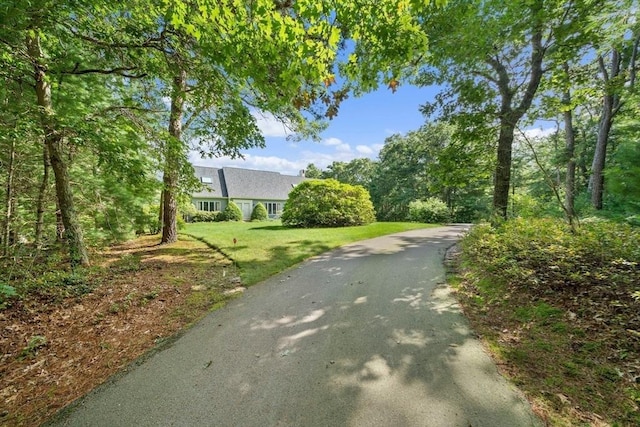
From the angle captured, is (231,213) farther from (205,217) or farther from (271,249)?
(271,249)

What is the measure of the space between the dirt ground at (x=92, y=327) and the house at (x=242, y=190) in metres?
21.2

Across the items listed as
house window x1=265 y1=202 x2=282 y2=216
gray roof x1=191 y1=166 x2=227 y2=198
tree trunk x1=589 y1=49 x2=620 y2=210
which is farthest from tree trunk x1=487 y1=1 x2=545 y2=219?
gray roof x1=191 y1=166 x2=227 y2=198

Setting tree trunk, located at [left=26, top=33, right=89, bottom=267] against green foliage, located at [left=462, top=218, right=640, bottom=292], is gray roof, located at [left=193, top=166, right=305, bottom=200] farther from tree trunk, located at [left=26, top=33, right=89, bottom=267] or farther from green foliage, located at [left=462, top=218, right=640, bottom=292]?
green foliage, located at [left=462, top=218, right=640, bottom=292]

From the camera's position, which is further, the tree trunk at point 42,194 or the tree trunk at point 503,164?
the tree trunk at point 503,164

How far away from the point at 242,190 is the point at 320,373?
1085 inches

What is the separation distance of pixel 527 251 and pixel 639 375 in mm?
2673

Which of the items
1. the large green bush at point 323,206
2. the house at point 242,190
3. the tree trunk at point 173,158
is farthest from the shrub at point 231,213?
the tree trunk at point 173,158

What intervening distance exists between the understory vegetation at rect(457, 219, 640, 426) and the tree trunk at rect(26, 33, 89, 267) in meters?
7.65

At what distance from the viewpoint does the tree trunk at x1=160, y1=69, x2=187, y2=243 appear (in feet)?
19.2

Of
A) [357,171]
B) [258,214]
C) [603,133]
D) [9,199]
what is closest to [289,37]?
[9,199]

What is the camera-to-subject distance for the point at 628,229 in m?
4.54

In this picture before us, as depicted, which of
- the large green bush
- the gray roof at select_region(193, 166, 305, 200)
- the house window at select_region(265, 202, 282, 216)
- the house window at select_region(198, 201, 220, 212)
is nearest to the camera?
the large green bush

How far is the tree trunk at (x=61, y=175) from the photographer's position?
15.5 ft

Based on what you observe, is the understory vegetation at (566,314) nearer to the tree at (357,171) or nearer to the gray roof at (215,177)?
the gray roof at (215,177)
